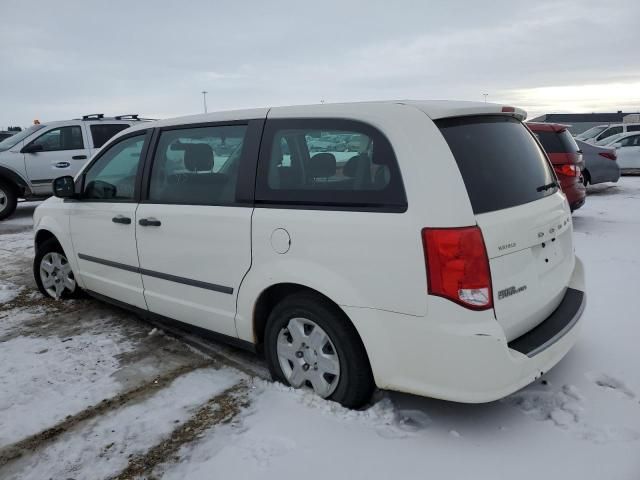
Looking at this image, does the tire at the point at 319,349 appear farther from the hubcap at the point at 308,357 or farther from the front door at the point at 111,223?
the front door at the point at 111,223

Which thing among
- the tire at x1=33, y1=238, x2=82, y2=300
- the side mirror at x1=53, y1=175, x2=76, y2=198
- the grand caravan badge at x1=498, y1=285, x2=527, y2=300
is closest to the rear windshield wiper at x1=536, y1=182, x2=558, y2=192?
the grand caravan badge at x1=498, y1=285, x2=527, y2=300

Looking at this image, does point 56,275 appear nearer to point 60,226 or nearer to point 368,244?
point 60,226

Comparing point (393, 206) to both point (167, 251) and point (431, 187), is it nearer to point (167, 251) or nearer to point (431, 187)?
point (431, 187)

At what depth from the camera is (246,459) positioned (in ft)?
8.08

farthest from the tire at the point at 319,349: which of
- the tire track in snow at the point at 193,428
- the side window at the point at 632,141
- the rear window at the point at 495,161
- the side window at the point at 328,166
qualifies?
the side window at the point at 632,141

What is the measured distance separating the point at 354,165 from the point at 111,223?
85.6 inches

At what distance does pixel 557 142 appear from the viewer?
24.9ft

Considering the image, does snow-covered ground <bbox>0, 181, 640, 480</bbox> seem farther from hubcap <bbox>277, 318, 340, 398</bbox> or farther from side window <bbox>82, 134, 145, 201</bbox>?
side window <bbox>82, 134, 145, 201</bbox>

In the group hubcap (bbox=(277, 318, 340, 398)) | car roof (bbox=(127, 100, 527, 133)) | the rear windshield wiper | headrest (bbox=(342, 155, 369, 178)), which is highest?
car roof (bbox=(127, 100, 527, 133))

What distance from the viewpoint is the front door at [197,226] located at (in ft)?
10.2

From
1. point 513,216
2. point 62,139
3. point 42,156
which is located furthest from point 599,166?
point 42,156

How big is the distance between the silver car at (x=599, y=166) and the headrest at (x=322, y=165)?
33.5 ft

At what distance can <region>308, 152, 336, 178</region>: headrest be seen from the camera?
2.83m

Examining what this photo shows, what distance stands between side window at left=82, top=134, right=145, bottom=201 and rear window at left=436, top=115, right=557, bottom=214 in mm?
2393
